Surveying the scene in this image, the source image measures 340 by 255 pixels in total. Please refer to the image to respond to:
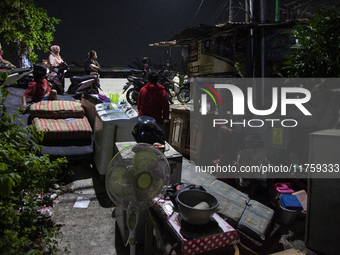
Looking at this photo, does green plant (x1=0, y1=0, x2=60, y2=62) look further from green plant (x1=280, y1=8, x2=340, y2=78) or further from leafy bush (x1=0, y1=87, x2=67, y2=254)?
green plant (x1=280, y1=8, x2=340, y2=78)

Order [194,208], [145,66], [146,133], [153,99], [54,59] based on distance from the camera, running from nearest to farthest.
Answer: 1. [194,208]
2. [146,133]
3. [153,99]
4. [54,59]
5. [145,66]

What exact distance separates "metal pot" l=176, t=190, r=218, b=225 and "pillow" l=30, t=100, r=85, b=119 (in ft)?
12.5

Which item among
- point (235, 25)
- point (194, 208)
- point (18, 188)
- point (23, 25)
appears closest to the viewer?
point (194, 208)

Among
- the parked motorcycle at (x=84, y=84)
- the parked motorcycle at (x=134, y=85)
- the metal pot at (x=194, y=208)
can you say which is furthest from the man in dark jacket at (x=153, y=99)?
the parked motorcycle at (x=134, y=85)

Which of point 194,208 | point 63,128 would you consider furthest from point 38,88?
point 194,208

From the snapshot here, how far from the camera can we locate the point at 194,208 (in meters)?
2.50

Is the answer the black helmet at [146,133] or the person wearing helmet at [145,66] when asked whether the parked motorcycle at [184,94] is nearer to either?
the person wearing helmet at [145,66]

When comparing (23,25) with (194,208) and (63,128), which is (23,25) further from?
(194,208)

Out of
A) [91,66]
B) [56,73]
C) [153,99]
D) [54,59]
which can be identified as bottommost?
[153,99]

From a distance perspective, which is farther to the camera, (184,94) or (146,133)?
(184,94)

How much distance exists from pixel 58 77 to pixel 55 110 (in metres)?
4.54

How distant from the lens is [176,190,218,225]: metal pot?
250 centimetres

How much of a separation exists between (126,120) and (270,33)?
21.9 ft

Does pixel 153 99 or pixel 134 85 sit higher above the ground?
pixel 134 85
